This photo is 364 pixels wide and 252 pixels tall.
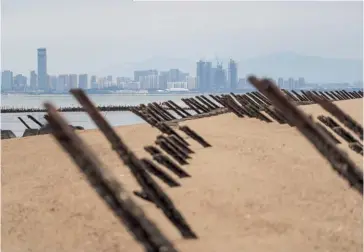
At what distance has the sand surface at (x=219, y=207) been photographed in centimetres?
639

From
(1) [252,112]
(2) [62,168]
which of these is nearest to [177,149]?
(2) [62,168]

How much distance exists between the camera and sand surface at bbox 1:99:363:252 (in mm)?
6395

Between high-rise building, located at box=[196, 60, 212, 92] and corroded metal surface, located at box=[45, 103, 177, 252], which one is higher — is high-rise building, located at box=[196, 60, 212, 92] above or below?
below

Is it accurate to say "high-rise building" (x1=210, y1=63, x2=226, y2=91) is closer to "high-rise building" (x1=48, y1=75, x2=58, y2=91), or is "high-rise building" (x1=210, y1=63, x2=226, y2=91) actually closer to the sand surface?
"high-rise building" (x1=48, y1=75, x2=58, y2=91)

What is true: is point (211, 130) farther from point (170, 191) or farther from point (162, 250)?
point (162, 250)

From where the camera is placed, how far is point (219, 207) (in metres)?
7.57

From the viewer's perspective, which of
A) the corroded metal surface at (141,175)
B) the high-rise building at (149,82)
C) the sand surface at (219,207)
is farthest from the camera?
the high-rise building at (149,82)

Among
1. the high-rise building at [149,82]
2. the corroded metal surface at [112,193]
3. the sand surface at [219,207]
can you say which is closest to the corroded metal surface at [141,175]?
the sand surface at [219,207]

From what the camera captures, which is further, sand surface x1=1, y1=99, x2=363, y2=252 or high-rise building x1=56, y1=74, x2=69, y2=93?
high-rise building x1=56, y1=74, x2=69, y2=93

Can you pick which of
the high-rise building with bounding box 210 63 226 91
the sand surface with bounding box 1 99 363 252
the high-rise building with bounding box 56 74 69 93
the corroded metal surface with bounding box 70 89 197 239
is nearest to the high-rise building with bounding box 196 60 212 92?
the high-rise building with bounding box 210 63 226 91

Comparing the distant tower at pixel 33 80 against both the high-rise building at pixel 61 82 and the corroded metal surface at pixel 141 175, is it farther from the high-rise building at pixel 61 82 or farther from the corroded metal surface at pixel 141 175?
the corroded metal surface at pixel 141 175

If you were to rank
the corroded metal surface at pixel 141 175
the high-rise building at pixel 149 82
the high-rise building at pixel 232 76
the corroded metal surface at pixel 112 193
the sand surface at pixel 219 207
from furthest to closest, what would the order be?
the high-rise building at pixel 149 82 → the high-rise building at pixel 232 76 → the sand surface at pixel 219 207 → the corroded metal surface at pixel 141 175 → the corroded metal surface at pixel 112 193

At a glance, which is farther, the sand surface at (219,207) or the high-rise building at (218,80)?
the high-rise building at (218,80)

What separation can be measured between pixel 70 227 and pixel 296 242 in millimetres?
2524
